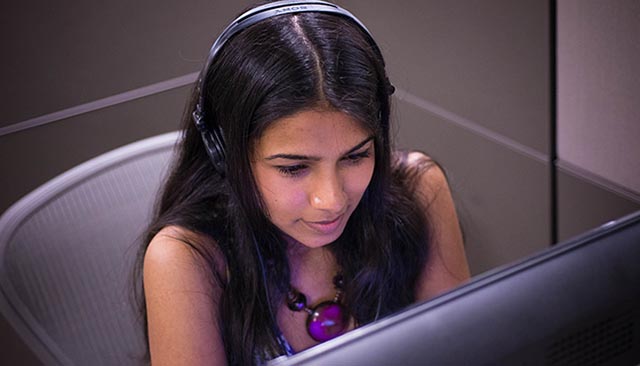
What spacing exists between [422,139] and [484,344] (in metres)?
1.30

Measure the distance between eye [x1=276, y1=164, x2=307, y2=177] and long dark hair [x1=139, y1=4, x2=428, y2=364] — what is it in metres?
0.05

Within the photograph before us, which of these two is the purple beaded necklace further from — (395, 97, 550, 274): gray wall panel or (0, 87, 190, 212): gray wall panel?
(395, 97, 550, 274): gray wall panel

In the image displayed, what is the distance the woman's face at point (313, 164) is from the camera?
2.67 ft

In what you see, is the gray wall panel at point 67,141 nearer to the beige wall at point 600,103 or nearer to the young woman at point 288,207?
the young woman at point 288,207

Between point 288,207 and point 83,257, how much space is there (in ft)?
1.55

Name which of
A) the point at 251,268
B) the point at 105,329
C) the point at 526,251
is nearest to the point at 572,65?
the point at 526,251

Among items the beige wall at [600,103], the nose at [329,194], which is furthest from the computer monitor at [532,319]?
the beige wall at [600,103]

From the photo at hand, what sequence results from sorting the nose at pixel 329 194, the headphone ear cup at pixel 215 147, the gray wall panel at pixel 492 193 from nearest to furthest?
the nose at pixel 329 194 → the headphone ear cup at pixel 215 147 → the gray wall panel at pixel 492 193

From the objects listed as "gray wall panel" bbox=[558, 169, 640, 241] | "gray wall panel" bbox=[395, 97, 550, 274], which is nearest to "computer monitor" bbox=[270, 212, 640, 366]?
"gray wall panel" bbox=[558, 169, 640, 241]

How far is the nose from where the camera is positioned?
2.54 feet

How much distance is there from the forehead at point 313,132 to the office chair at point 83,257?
18.4 inches

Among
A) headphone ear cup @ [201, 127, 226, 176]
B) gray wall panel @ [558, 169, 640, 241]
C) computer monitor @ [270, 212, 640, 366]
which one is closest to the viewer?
computer monitor @ [270, 212, 640, 366]

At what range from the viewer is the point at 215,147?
35.3 inches

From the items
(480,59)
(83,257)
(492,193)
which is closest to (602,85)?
(480,59)
